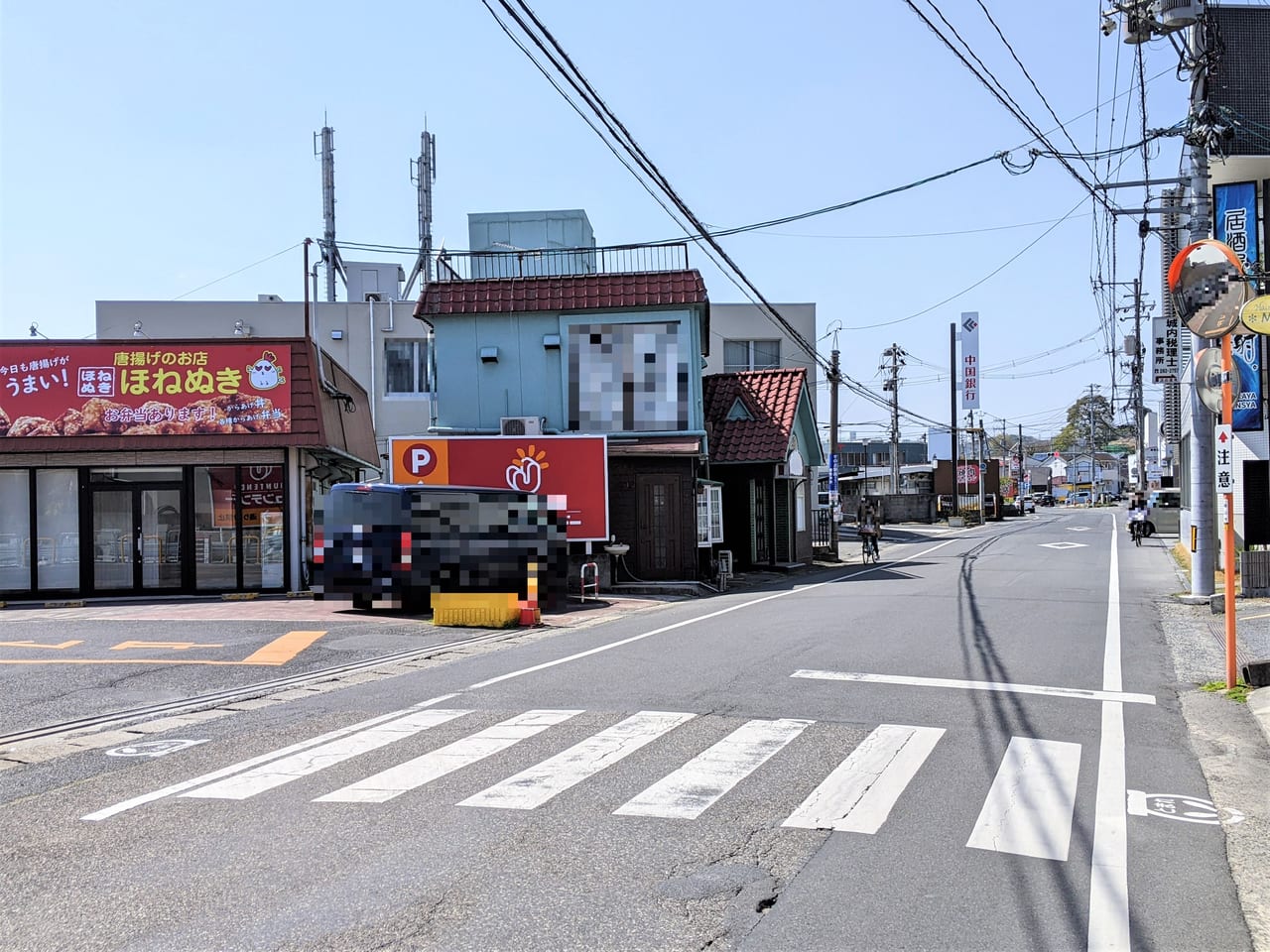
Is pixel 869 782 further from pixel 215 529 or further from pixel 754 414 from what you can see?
pixel 754 414

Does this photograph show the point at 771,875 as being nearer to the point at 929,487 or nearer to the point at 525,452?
the point at 525,452

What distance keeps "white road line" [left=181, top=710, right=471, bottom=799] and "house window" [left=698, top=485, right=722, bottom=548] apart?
16064 mm

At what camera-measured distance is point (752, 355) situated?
47.6m

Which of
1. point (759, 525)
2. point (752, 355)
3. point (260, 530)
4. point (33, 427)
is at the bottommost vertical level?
point (759, 525)

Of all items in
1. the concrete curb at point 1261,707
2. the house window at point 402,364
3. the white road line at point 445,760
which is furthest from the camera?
the house window at point 402,364

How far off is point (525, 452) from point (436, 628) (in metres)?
8.24

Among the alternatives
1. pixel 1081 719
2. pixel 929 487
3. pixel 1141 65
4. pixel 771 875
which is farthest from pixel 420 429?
pixel 929 487

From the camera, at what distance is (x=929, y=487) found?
85.6 meters

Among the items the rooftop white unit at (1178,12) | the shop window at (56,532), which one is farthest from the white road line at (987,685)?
the shop window at (56,532)

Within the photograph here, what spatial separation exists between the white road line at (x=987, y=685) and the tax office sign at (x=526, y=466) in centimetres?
1314

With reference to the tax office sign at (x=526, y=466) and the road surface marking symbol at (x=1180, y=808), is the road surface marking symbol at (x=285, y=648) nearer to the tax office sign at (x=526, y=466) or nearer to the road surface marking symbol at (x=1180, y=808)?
the tax office sign at (x=526, y=466)

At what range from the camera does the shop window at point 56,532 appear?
21.9 metres

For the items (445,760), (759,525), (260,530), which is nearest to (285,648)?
(445,760)

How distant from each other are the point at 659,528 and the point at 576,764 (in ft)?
56.1
